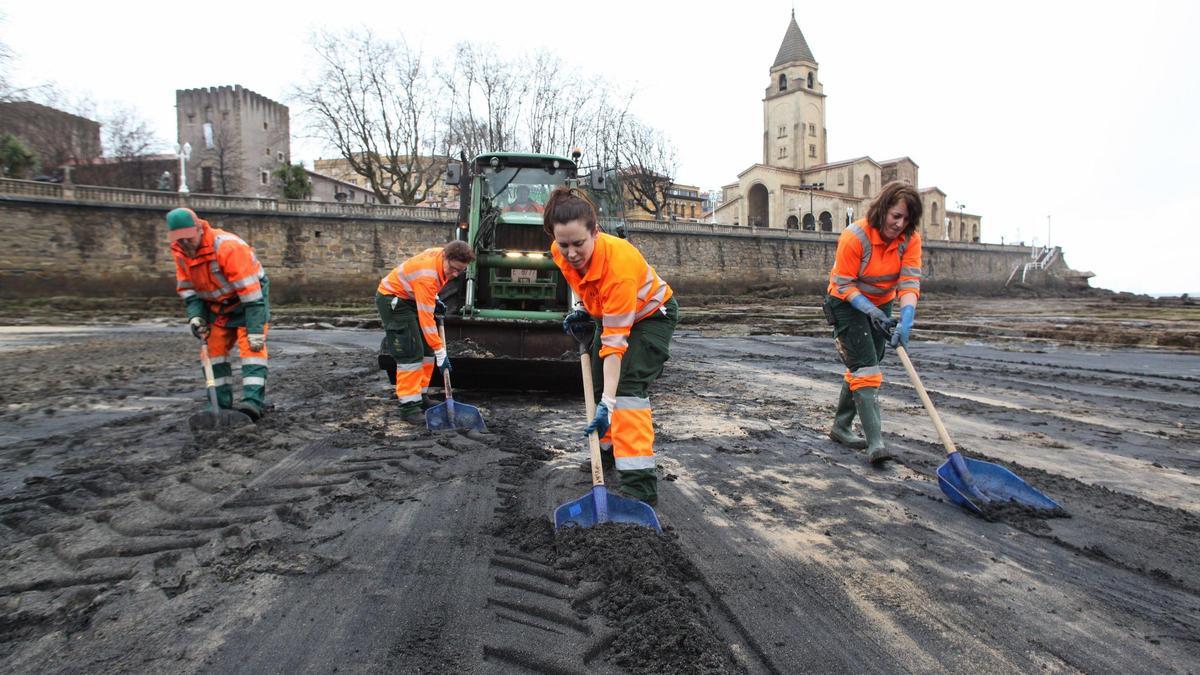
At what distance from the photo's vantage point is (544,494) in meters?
3.72

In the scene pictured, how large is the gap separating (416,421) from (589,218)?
3148 millimetres

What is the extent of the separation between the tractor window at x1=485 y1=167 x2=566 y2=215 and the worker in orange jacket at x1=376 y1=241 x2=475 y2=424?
7.09 ft

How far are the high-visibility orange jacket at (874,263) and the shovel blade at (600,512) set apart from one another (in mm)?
2276

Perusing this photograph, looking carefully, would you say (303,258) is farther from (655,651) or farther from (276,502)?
(655,651)

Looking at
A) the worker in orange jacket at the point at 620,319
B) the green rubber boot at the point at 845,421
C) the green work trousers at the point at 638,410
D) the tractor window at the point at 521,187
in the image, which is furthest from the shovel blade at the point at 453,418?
the tractor window at the point at 521,187

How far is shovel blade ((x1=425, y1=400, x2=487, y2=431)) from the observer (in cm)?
533

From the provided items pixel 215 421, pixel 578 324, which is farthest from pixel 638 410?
pixel 215 421

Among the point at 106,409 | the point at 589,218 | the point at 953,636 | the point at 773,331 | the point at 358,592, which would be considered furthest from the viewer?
the point at 773,331

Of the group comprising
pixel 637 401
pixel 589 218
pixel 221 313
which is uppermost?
pixel 589 218

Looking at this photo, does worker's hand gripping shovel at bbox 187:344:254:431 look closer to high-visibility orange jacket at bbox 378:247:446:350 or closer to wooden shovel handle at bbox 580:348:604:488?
high-visibility orange jacket at bbox 378:247:446:350

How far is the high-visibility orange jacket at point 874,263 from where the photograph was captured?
444 centimetres

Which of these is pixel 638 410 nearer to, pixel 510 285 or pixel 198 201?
pixel 510 285

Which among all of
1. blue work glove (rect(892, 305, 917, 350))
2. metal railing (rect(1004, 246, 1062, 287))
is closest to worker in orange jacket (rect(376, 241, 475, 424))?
blue work glove (rect(892, 305, 917, 350))

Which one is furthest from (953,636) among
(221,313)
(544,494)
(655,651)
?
(221,313)
